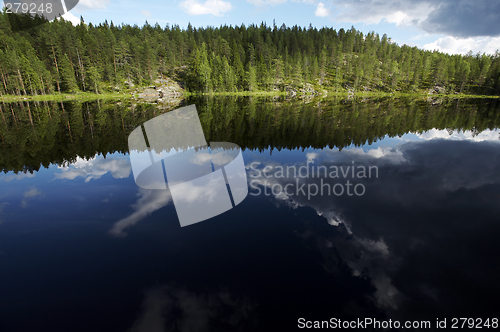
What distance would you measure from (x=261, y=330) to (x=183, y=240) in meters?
4.37

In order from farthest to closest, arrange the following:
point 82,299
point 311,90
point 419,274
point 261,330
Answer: point 311,90 < point 419,274 < point 82,299 < point 261,330

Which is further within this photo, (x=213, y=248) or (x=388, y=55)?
(x=388, y=55)

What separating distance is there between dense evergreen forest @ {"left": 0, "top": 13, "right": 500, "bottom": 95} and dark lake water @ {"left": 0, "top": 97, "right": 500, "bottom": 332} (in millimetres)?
85280

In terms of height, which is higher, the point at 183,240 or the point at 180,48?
the point at 180,48

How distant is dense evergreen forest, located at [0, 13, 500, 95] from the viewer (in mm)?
77625

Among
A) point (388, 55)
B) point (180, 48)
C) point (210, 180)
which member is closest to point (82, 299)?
point (210, 180)

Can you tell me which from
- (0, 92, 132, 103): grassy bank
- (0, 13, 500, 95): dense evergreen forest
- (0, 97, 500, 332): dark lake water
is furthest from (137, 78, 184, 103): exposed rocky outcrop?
(0, 97, 500, 332): dark lake water

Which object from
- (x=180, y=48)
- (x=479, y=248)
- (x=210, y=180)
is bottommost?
(x=479, y=248)

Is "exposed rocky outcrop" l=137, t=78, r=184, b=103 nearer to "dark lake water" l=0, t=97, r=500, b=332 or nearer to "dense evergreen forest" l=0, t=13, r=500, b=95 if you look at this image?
"dense evergreen forest" l=0, t=13, r=500, b=95

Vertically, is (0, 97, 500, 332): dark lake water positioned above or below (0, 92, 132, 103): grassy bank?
below

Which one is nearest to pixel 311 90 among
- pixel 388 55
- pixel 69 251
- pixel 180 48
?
pixel 180 48

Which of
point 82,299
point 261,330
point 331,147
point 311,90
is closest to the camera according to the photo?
point 261,330

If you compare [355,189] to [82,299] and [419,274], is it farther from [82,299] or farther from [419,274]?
[82,299]

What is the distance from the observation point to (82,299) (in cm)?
616
